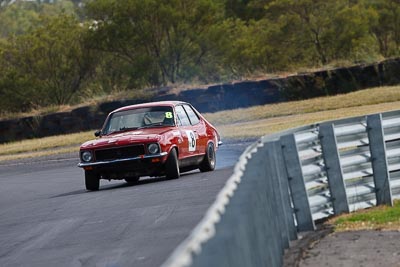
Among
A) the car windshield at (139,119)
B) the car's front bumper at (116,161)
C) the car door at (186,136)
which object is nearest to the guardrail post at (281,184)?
the car's front bumper at (116,161)

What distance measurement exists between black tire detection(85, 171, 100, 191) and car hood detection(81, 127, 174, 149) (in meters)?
0.46

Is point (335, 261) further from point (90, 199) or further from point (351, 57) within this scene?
point (351, 57)

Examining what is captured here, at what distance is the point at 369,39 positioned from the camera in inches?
2010

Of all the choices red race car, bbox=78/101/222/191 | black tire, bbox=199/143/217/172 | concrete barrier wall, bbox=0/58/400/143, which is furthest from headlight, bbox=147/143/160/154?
concrete barrier wall, bbox=0/58/400/143

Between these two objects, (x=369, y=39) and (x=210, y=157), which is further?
(x=369, y=39)

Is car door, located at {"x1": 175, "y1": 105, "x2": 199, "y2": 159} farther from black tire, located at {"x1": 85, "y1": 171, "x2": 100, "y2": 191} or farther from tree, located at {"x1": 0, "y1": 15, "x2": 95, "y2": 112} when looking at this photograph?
tree, located at {"x1": 0, "y1": 15, "x2": 95, "y2": 112}

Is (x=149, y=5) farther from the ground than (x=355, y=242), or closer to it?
farther from the ground

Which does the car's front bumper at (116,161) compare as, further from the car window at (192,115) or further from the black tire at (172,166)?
the car window at (192,115)

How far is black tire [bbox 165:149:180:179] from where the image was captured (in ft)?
62.0

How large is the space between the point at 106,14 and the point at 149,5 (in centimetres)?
220

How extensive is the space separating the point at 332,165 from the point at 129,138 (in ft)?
23.9

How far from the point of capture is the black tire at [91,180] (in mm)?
19203

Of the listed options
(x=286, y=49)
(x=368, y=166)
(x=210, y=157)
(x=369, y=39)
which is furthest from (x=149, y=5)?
(x=368, y=166)

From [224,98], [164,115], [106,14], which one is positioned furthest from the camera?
[106,14]
